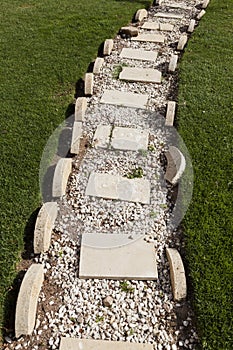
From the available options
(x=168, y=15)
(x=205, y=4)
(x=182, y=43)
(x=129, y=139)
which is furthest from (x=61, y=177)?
(x=205, y=4)

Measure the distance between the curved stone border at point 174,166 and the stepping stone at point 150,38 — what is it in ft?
11.7

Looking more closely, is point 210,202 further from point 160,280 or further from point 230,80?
point 230,80

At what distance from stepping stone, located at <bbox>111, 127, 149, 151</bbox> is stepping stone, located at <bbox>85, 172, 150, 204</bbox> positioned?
1.89 ft

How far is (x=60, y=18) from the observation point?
25.1ft

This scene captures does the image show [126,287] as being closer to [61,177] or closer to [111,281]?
[111,281]

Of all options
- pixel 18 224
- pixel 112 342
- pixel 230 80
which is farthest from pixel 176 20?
pixel 112 342

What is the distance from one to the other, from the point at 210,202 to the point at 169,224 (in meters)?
0.50

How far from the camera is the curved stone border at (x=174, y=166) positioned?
406 centimetres

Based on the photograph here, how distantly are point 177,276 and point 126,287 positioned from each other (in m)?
0.44

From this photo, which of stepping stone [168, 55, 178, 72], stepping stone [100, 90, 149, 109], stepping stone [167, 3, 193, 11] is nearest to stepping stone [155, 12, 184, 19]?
stepping stone [167, 3, 193, 11]

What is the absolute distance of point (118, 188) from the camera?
399 cm

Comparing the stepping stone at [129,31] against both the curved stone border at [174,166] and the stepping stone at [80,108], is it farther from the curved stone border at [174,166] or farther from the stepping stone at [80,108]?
the curved stone border at [174,166]

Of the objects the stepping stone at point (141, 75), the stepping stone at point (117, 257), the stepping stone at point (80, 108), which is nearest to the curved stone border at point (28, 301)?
the stepping stone at point (117, 257)

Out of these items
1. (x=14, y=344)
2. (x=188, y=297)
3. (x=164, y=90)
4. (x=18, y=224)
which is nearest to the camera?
(x=14, y=344)
